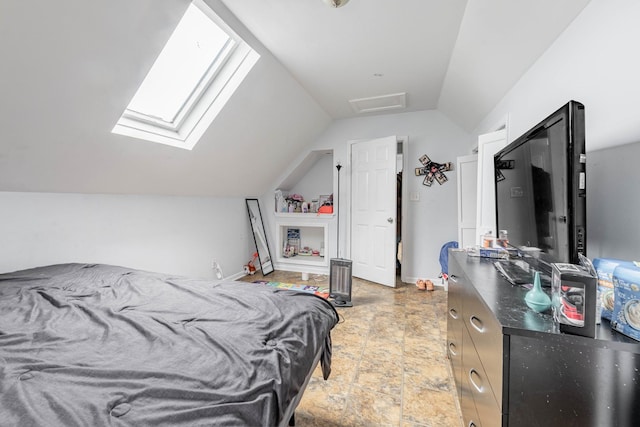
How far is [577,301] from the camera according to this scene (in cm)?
71

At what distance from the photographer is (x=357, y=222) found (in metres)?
3.96

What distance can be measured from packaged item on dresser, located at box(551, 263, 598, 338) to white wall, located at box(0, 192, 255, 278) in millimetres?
3019

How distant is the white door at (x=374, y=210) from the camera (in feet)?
11.6

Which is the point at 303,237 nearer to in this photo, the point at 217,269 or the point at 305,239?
the point at 305,239

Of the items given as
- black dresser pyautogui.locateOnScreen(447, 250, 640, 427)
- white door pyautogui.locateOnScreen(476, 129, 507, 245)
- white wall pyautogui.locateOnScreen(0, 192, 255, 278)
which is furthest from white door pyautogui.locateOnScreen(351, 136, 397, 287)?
black dresser pyautogui.locateOnScreen(447, 250, 640, 427)

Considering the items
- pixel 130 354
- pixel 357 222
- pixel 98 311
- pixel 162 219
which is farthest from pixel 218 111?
pixel 357 222

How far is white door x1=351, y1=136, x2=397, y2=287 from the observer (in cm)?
354

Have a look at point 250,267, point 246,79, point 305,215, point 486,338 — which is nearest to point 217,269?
point 250,267

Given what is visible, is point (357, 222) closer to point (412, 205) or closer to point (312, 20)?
point (412, 205)

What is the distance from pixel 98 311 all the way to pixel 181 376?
0.79m

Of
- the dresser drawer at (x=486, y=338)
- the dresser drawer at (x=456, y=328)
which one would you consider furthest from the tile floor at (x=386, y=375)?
the dresser drawer at (x=486, y=338)

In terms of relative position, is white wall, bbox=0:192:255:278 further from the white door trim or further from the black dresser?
the black dresser

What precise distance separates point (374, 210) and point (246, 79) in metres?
2.27

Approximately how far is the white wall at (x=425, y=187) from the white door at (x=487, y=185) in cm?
128
